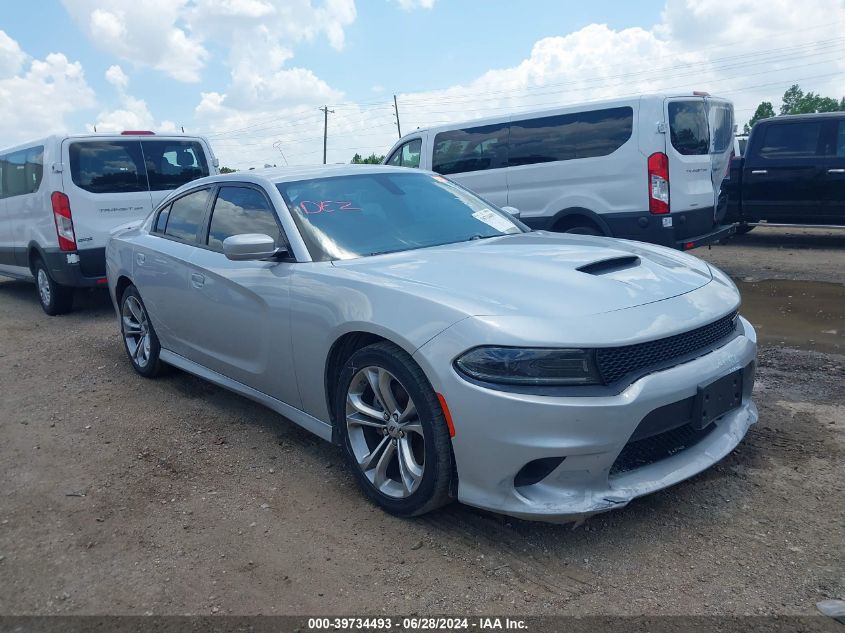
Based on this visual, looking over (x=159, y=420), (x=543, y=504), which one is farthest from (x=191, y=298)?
(x=543, y=504)

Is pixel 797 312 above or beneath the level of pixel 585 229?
beneath

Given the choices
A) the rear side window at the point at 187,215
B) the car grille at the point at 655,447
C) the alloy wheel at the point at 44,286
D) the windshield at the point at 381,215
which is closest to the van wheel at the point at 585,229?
the windshield at the point at 381,215

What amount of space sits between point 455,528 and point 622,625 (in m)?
0.87

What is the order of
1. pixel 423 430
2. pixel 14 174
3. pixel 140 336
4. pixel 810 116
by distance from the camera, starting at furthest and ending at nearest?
pixel 810 116 < pixel 14 174 < pixel 140 336 < pixel 423 430

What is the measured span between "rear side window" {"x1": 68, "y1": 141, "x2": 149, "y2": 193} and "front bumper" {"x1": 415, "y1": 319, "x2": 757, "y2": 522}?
21.1ft

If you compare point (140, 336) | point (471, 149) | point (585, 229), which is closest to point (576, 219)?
point (585, 229)

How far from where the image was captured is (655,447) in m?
2.98

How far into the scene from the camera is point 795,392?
4.52 m

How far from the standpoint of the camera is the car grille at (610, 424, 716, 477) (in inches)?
113

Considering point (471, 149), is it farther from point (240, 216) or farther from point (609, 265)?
point (609, 265)

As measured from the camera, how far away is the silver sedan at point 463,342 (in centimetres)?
275

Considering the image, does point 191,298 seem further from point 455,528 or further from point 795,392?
point 795,392

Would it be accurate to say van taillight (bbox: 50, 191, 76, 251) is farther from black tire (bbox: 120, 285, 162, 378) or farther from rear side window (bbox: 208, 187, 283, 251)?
rear side window (bbox: 208, 187, 283, 251)

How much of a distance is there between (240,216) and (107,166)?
4636 mm
